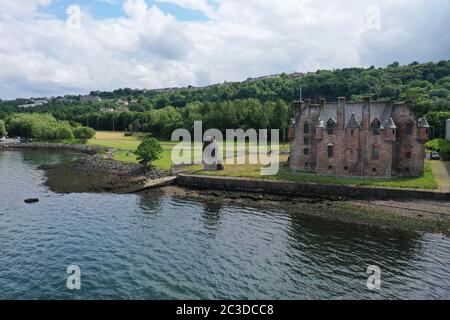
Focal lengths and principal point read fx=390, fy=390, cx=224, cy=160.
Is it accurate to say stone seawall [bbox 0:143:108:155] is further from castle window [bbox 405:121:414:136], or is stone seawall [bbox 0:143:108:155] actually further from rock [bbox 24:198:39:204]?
castle window [bbox 405:121:414:136]

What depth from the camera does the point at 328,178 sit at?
191 feet

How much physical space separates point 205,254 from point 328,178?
98.6 feet

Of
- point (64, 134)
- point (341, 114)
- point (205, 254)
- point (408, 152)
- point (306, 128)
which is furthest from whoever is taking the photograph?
point (64, 134)

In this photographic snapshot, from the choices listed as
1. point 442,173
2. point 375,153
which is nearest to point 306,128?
point 375,153

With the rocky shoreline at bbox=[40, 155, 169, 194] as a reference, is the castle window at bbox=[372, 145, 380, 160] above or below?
above

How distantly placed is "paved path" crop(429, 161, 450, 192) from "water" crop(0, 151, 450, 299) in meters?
16.9

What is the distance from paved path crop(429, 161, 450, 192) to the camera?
52344 mm

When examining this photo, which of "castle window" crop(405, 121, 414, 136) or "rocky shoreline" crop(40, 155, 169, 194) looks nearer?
"castle window" crop(405, 121, 414, 136)

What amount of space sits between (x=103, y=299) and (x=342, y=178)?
136ft

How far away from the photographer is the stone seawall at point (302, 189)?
50.7m

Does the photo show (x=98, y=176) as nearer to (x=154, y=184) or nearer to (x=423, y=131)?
(x=154, y=184)

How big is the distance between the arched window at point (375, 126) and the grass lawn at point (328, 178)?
6893mm

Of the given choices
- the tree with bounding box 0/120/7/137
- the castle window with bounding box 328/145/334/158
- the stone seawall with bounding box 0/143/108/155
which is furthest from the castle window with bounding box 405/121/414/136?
the tree with bounding box 0/120/7/137
